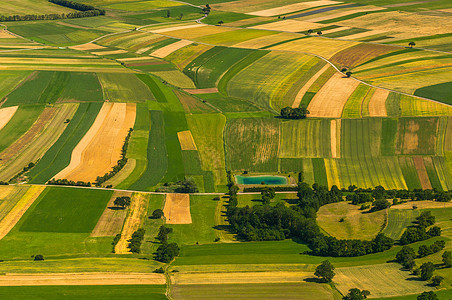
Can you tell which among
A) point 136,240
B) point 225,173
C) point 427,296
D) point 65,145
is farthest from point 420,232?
point 65,145

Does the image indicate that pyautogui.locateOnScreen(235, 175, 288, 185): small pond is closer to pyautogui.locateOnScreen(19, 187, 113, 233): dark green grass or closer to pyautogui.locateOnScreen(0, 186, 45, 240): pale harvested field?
pyautogui.locateOnScreen(19, 187, 113, 233): dark green grass

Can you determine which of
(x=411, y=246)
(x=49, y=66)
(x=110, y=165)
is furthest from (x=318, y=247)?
(x=49, y=66)

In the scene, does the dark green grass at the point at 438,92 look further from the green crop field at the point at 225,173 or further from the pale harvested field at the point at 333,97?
the pale harvested field at the point at 333,97

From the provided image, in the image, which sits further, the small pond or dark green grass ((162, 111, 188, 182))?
dark green grass ((162, 111, 188, 182))

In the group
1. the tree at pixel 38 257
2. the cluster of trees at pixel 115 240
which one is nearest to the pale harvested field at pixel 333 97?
the cluster of trees at pixel 115 240

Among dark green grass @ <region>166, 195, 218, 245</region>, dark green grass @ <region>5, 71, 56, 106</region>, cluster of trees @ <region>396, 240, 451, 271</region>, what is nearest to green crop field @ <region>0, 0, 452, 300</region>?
dark green grass @ <region>166, 195, 218, 245</region>

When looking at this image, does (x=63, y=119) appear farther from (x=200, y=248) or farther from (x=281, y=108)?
(x=200, y=248)

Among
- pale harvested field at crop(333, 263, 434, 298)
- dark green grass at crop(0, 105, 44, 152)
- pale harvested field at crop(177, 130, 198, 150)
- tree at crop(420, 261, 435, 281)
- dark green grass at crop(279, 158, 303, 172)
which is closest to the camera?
pale harvested field at crop(333, 263, 434, 298)
